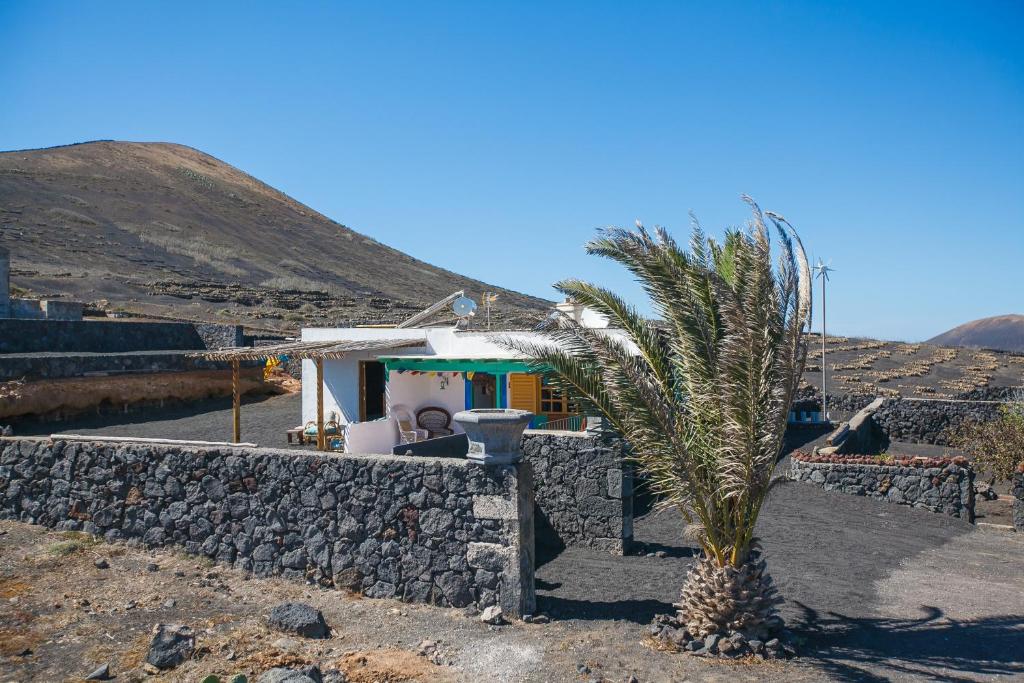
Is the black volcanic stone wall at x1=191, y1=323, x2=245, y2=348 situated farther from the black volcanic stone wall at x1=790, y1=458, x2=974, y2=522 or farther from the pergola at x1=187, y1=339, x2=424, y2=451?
the black volcanic stone wall at x1=790, y1=458, x2=974, y2=522

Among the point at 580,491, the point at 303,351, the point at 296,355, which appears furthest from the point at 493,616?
the point at 296,355

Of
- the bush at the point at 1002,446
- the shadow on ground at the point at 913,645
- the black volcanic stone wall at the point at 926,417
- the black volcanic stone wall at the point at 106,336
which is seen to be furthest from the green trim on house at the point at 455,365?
the black volcanic stone wall at the point at 926,417

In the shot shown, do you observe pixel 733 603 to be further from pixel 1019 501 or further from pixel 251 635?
pixel 1019 501

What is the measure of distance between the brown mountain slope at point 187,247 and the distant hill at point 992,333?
46.2 meters

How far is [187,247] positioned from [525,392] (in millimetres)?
47796

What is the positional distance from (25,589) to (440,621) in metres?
4.53

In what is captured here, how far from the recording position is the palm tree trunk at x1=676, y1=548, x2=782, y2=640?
709cm

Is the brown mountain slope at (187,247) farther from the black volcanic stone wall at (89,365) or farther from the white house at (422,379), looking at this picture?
the black volcanic stone wall at (89,365)

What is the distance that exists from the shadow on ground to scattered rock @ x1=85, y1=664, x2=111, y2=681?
6.10 metres

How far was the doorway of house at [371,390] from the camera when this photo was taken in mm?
16203

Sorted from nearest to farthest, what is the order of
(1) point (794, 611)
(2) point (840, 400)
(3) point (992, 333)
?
(1) point (794, 611), (2) point (840, 400), (3) point (992, 333)

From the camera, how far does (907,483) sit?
14.4 metres

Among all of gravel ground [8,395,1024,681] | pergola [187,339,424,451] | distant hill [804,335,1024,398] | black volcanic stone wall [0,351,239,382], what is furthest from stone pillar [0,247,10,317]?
distant hill [804,335,1024,398]

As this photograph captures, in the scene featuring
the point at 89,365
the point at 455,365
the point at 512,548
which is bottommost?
the point at 512,548
